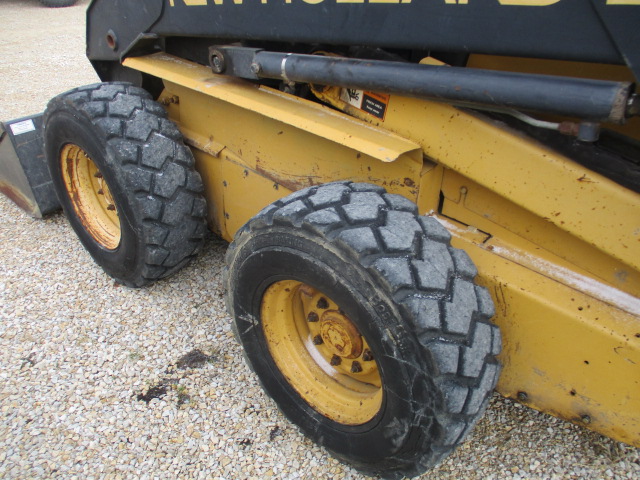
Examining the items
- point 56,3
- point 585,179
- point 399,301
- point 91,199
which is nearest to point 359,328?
point 399,301

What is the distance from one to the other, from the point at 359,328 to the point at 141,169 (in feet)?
4.80

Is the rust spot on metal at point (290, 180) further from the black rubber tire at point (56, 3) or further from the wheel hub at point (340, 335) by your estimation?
the black rubber tire at point (56, 3)

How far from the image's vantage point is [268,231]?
1.94m

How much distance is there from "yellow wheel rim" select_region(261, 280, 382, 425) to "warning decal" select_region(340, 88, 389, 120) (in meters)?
0.71

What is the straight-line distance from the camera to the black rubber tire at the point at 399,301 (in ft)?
5.36

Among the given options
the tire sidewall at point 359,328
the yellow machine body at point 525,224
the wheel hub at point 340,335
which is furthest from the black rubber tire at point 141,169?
the wheel hub at point 340,335

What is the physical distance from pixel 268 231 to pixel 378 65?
0.69 m

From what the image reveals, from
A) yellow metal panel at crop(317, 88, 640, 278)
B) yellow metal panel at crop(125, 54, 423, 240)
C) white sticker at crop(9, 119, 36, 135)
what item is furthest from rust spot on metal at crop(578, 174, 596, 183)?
white sticker at crop(9, 119, 36, 135)

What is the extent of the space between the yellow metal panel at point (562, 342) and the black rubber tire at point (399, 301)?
132mm

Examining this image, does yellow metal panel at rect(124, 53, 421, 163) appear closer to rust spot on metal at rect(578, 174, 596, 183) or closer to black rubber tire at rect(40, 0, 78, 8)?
rust spot on metal at rect(578, 174, 596, 183)

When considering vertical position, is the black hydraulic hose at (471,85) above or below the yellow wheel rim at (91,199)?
above

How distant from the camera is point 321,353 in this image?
225 centimetres

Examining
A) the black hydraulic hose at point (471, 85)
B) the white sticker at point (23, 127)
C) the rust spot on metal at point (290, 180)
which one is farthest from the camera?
the white sticker at point (23, 127)

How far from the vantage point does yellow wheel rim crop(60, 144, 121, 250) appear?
10.5 ft
